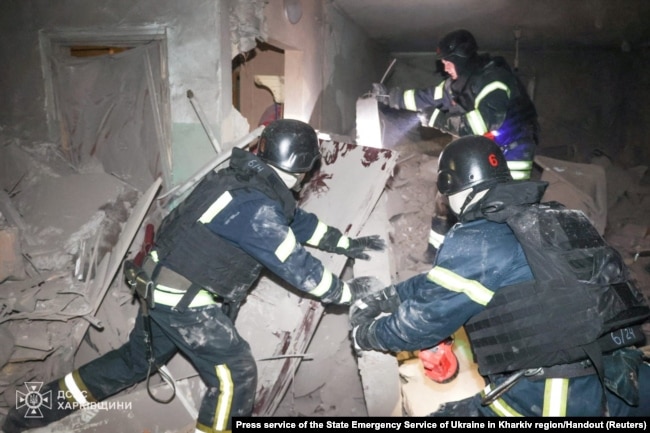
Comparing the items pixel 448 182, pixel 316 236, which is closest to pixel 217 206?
pixel 316 236

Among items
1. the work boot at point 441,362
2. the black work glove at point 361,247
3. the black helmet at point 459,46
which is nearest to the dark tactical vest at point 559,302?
the work boot at point 441,362

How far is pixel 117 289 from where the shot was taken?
3.70 m

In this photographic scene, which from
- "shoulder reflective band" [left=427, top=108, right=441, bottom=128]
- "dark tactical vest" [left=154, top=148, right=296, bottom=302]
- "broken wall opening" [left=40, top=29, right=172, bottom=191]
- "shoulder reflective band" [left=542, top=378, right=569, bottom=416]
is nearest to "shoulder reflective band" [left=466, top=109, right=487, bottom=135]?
"shoulder reflective band" [left=427, top=108, right=441, bottom=128]

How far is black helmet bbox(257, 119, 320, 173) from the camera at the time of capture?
2619 millimetres

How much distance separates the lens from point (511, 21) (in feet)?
21.9

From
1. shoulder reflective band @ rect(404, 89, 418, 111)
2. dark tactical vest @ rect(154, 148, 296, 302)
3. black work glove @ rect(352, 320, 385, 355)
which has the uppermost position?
shoulder reflective band @ rect(404, 89, 418, 111)

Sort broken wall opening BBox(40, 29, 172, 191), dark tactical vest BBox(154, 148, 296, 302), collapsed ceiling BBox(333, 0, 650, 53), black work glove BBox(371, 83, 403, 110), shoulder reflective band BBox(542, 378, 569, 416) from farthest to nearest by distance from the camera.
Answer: collapsed ceiling BBox(333, 0, 650, 53)
black work glove BBox(371, 83, 403, 110)
broken wall opening BBox(40, 29, 172, 191)
dark tactical vest BBox(154, 148, 296, 302)
shoulder reflective band BBox(542, 378, 569, 416)

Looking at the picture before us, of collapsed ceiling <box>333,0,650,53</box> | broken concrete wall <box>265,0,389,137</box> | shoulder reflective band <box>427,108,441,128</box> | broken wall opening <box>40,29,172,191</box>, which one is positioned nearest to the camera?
broken wall opening <box>40,29,172,191</box>

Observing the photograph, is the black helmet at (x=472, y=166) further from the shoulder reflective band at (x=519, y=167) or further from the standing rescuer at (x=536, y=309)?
the shoulder reflective band at (x=519, y=167)

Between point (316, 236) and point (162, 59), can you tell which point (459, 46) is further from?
point (162, 59)

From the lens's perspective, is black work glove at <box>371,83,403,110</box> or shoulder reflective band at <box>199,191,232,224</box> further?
black work glove at <box>371,83,403,110</box>

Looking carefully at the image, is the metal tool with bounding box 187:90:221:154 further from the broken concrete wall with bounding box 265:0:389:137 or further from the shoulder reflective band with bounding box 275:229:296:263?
the shoulder reflective band with bounding box 275:229:296:263

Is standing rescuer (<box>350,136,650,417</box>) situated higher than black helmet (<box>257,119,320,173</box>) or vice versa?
black helmet (<box>257,119,320,173</box>)

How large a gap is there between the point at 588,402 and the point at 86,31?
16.3 feet
